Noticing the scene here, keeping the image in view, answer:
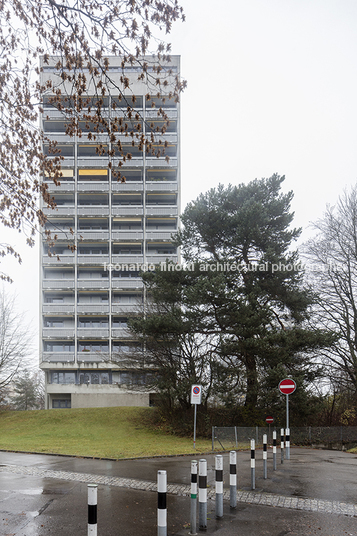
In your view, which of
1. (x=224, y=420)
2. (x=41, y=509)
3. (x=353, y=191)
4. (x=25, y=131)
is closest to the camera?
(x=41, y=509)

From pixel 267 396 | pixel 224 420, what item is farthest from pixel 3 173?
pixel 224 420

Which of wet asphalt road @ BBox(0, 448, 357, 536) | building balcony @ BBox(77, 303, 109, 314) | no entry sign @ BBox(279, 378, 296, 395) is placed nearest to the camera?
wet asphalt road @ BBox(0, 448, 357, 536)

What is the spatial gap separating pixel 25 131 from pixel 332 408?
Result: 26.4 m

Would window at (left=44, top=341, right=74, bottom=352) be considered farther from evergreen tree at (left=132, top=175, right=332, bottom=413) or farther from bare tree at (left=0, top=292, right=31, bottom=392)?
evergreen tree at (left=132, top=175, right=332, bottom=413)

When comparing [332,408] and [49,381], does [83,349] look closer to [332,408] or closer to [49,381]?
[49,381]

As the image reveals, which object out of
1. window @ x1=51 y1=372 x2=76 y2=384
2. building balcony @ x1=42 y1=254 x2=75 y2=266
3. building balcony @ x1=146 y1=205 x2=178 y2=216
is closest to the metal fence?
window @ x1=51 y1=372 x2=76 y2=384

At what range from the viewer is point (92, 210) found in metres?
51.8

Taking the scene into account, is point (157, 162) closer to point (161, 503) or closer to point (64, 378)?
point (64, 378)

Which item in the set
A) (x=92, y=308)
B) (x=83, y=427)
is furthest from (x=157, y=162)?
(x=83, y=427)

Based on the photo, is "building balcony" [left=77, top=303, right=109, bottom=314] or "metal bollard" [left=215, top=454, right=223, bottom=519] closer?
"metal bollard" [left=215, top=454, right=223, bottom=519]

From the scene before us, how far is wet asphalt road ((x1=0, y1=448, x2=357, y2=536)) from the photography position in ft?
21.8

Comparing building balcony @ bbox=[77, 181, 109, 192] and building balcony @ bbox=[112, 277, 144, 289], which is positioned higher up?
building balcony @ bbox=[77, 181, 109, 192]

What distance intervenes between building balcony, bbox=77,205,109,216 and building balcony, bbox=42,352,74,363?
1510cm

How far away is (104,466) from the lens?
12883 mm
